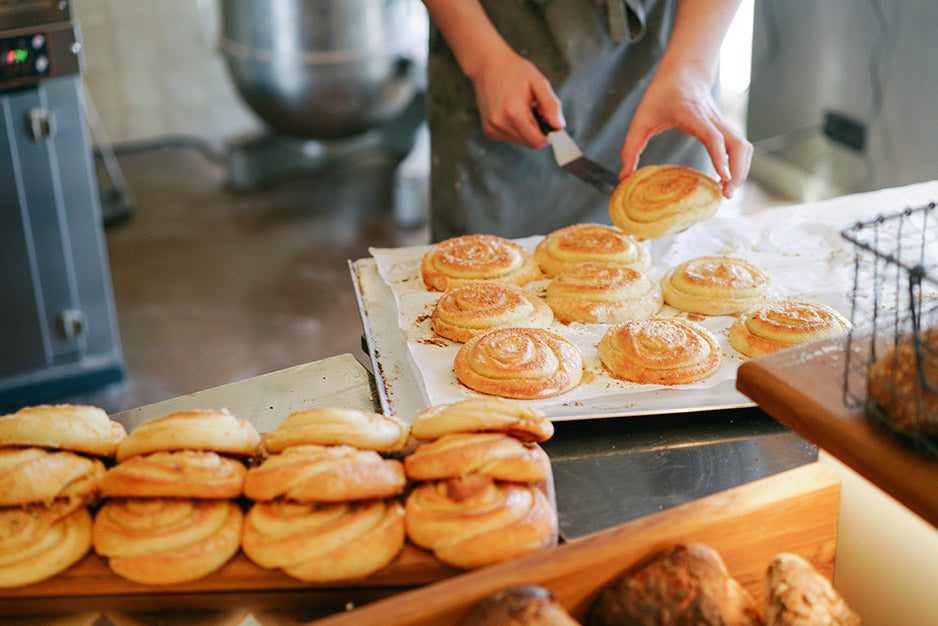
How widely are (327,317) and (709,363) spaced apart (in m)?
3.34

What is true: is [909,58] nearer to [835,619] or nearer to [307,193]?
[307,193]

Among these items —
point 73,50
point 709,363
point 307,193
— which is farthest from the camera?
point 307,193

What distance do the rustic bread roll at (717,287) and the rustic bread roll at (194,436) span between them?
1157 mm

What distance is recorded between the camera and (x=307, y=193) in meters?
6.41

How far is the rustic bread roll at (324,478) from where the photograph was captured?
118 cm

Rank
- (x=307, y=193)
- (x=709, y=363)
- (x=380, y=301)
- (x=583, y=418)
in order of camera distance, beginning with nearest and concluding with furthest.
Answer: (x=583, y=418), (x=709, y=363), (x=380, y=301), (x=307, y=193)

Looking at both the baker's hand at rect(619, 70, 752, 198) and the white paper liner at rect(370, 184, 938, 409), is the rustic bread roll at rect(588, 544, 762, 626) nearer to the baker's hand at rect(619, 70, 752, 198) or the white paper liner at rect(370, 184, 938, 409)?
the white paper liner at rect(370, 184, 938, 409)

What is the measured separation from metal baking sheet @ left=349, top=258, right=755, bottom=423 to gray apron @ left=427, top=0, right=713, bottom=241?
86 centimetres

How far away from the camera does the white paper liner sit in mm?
1758

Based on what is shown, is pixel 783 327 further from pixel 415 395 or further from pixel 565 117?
pixel 565 117

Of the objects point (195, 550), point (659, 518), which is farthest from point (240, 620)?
A: point (659, 518)

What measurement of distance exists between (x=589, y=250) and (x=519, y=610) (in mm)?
1368

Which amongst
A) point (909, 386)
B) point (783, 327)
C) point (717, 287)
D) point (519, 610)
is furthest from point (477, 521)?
point (717, 287)

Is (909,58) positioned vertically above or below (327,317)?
above
